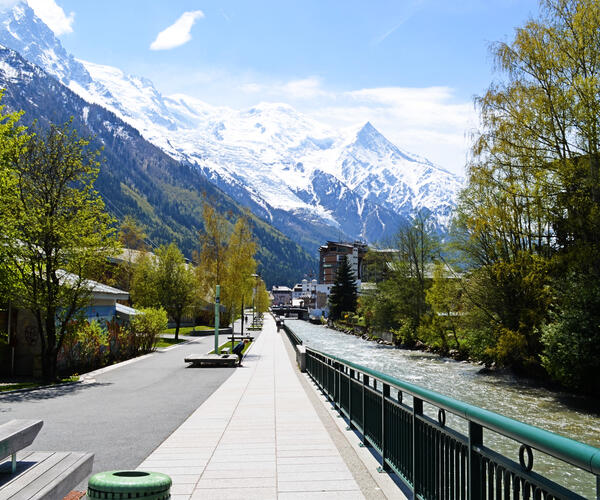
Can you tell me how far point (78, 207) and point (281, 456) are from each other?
1537 centimetres

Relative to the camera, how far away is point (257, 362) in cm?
2748

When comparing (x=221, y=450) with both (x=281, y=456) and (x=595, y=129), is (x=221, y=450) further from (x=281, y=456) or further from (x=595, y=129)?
(x=595, y=129)

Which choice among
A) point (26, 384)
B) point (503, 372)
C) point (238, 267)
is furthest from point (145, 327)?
point (503, 372)

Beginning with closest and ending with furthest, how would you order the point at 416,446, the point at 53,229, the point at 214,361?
the point at 416,446, the point at 53,229, the point at 214,361

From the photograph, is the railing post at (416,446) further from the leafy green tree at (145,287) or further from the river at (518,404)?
the leafy green tree at (145,287)

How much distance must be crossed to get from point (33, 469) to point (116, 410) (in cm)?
813

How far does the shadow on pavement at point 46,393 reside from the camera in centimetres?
1494

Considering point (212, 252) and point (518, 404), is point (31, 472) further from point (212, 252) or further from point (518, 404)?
point (212, 252)

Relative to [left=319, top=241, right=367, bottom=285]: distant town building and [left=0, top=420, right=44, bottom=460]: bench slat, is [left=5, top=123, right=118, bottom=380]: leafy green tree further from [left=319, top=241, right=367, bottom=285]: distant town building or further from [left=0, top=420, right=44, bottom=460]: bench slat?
[left=319, top=241, right=367, bottom=285]: distant town building

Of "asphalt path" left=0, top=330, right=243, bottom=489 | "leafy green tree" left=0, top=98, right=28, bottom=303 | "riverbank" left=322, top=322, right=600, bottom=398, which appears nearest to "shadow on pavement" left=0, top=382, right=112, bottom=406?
"asphalt path" left=0, top=330, right=243, bottom=489

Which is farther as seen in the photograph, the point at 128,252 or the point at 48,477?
the point at 128,252

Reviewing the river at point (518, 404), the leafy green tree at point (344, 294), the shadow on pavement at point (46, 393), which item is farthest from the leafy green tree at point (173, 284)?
the leafy green tree at point (344, 294)

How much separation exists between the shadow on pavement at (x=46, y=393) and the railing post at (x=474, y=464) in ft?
38.6

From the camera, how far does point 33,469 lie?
533 cm
